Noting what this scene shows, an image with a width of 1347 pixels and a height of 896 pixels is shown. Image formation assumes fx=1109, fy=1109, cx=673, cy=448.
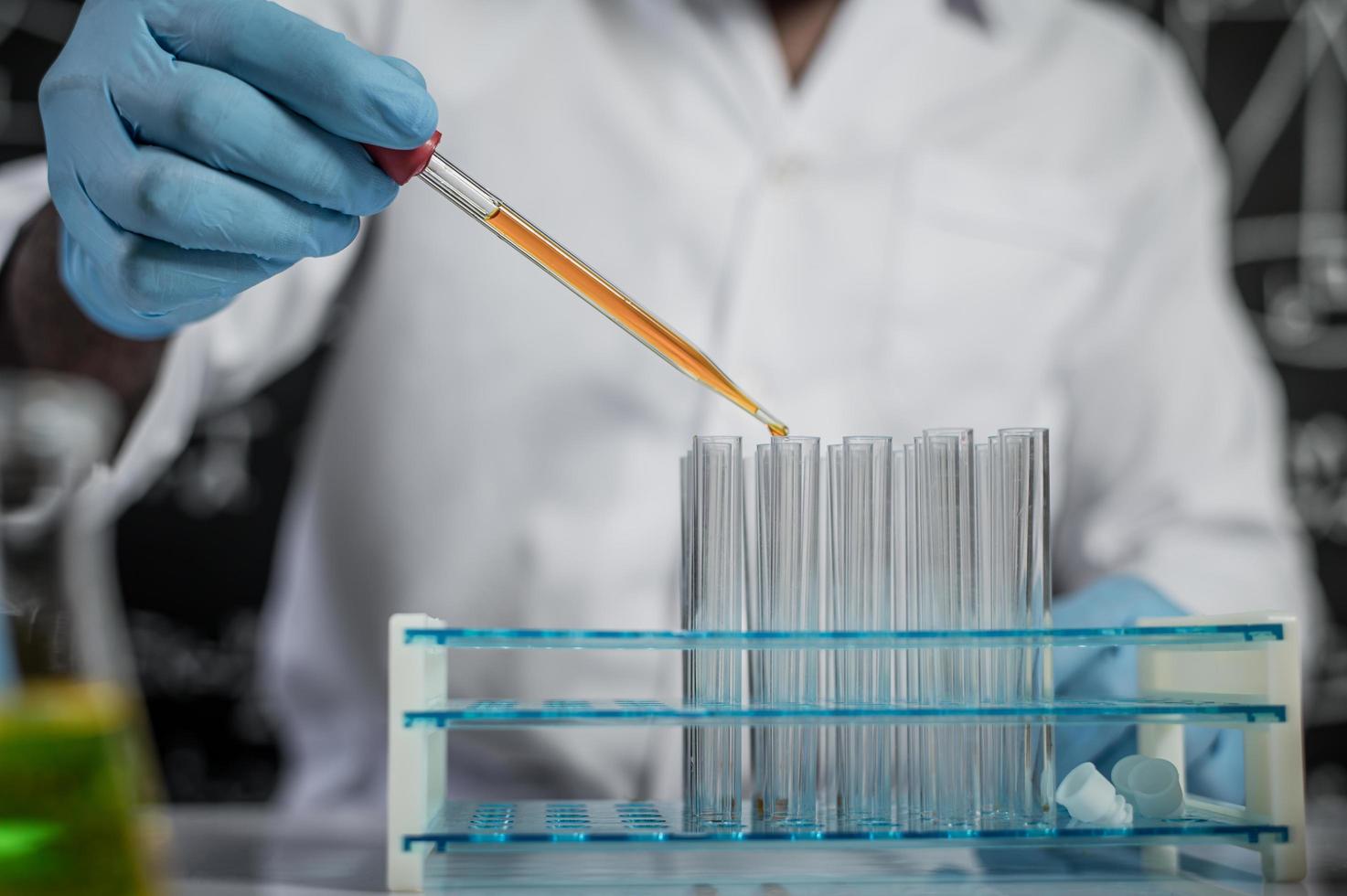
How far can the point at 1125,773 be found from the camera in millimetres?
875

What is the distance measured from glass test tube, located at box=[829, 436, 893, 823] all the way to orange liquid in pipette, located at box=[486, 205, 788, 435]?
15 centimetres

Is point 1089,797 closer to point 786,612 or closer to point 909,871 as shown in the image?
point 909,871

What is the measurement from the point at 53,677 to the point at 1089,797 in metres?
0.71

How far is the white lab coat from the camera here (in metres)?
1.53

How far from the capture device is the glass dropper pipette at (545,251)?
92 centimetres

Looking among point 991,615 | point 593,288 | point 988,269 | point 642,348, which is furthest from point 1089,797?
point 988,269

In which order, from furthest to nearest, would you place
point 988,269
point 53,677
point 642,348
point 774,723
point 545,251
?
point 988,269, point 642,348, point 545,251, point 774,723, point 53,677

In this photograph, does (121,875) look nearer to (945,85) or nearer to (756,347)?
(756,347)

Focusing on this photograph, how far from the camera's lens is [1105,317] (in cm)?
175

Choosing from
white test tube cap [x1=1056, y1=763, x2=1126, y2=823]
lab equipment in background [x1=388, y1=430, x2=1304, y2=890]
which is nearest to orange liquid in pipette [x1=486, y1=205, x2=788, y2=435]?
lab equipment in background [x1=388, y1=430, x2=1304, y2=890]

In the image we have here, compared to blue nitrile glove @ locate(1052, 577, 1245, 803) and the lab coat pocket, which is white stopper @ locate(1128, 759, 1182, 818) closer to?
blue nitrile glove @ locate(1052, 577, 1245, 803)

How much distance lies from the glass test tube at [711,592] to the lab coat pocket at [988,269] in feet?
2.58

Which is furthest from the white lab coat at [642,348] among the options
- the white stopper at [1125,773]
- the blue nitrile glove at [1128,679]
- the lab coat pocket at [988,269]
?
the white stopper at [1125,773]

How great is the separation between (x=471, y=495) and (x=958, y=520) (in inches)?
32.6
